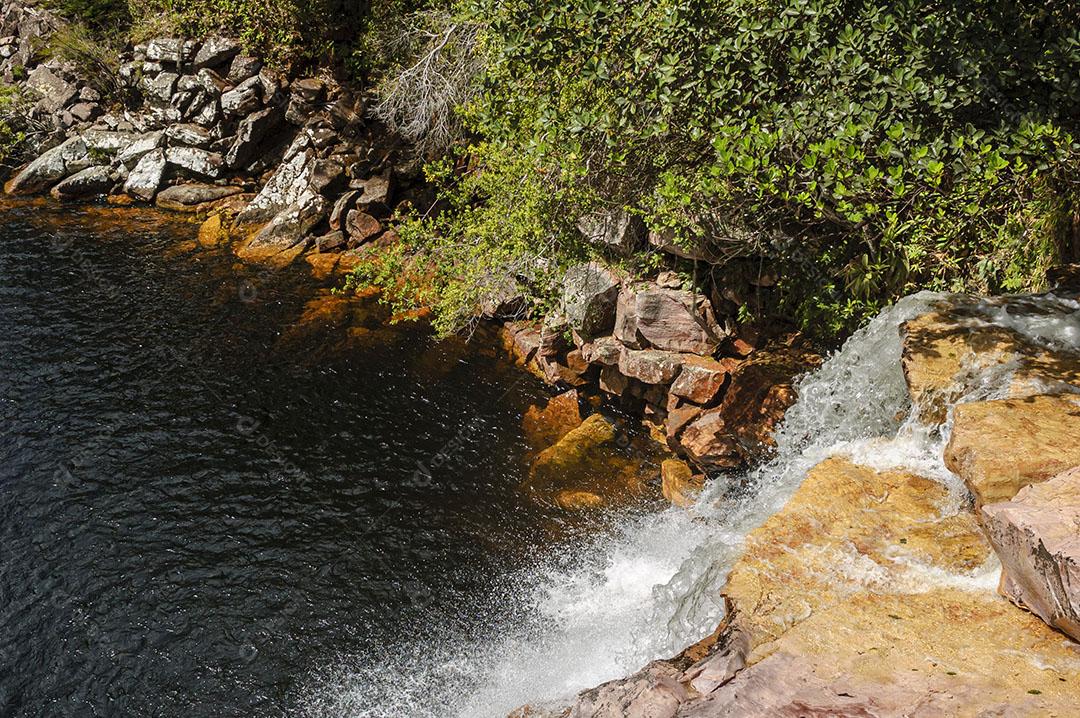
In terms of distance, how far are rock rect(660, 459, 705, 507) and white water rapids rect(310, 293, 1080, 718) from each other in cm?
62

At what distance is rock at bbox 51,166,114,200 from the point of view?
28.7 metres

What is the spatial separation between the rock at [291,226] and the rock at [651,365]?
1354 centimetres

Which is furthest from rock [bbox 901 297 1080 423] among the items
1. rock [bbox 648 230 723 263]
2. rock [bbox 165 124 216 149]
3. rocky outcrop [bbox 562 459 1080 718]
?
rock [bbox 165 124 216 149]

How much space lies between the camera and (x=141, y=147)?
95.3 feet

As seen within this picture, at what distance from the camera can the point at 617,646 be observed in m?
9.89

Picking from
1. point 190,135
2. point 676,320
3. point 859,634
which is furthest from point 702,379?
point 190,135

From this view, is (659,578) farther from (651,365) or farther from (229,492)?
(229,492)

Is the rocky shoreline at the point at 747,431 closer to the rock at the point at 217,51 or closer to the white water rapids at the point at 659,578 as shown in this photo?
the rock at the point at 217,51

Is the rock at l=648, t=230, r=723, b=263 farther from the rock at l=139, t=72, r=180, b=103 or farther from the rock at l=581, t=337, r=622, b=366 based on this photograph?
the rock at l=139, t=72, r=180, b=103

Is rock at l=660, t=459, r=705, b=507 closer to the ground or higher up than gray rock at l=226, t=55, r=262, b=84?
closer to the ground

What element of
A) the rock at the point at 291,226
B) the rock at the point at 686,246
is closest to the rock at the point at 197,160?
the rock at the point at 291,226

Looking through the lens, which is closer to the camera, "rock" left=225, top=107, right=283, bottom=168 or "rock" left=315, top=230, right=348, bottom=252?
"rock" left=315, top=230, right=348, bottom=252

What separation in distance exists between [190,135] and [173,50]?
3.68 metres

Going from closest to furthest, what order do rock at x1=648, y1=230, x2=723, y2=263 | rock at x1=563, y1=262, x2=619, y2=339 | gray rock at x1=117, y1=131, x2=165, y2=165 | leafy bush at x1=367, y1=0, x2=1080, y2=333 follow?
leafy bush at x1=367, y1=0, x2=1080, y2=333 → rock at x1=648, y1=230, x2=723, y2=263 → rock at x1=563, y1=262, x2=619, y2=339 → gray rock at x1=117, y1=131, x2=165, y2=165
